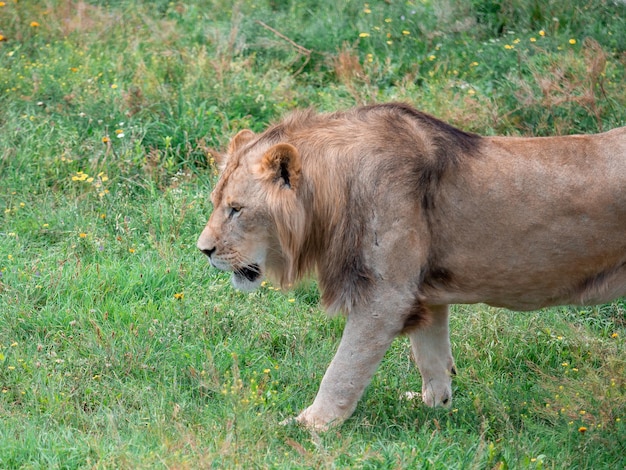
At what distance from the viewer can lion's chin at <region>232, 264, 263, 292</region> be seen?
14.7 ft

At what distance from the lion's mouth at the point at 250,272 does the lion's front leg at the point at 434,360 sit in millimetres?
840

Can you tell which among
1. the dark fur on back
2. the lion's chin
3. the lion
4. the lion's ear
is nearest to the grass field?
the lion's chin

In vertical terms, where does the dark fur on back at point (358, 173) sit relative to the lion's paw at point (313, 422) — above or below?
above

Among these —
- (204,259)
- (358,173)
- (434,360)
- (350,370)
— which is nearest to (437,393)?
(434,360)

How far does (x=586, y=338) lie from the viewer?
17.7ft

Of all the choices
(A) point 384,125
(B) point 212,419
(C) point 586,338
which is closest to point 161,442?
(B) point 212,419

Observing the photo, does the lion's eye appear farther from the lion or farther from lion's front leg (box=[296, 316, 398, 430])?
lion's front leg (box=[296, 316, 398, 430])

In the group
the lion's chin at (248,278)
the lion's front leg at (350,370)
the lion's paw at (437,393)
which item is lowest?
the lion's paw at (437,393)

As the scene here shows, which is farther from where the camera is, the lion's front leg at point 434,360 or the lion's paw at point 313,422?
the lion's front leg at point 434,360

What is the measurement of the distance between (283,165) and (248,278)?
0.60 metres

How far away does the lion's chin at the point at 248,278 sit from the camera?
449 centimetres

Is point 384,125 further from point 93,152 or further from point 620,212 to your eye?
point 93,152

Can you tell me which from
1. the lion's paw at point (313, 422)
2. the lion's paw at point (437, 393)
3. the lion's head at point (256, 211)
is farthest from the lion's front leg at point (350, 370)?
the lion's paw at point (437, 393)

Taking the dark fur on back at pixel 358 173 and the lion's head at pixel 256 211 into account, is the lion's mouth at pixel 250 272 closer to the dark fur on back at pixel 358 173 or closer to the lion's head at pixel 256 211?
the lion's head at pixel 256 211
